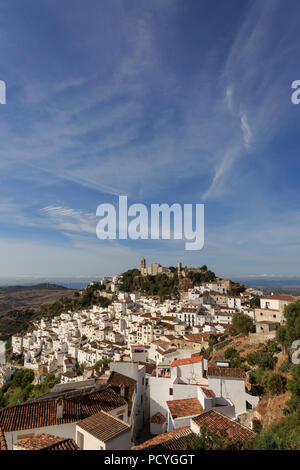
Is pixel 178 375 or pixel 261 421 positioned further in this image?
pixel 178 375

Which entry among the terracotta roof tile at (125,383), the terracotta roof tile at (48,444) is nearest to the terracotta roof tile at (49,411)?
the terracotta roof tile at (125,383)

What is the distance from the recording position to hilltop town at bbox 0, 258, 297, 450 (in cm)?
735

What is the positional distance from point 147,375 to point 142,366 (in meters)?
0.51

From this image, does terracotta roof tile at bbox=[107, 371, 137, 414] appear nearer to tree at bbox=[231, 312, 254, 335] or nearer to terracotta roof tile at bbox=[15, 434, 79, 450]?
terracotta roof tile at bbox=[15, 434, 79, 450]

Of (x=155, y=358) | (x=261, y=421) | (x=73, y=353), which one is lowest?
(x=73, y=353)

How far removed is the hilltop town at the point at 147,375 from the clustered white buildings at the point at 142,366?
0.05 meters

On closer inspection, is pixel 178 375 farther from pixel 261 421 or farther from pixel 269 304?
pixel 269 304

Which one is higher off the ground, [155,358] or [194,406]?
[194,406]

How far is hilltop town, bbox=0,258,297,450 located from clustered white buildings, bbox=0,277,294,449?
0.05 metres

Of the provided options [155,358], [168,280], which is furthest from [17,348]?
[155,358]

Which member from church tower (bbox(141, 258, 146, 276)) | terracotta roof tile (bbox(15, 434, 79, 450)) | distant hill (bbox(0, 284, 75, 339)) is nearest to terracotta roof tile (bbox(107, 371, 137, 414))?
terracotta roof tile (bbox(15, 434, 79, 450))

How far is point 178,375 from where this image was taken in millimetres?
11938

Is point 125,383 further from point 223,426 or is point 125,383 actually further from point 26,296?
point 26,296
